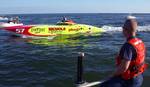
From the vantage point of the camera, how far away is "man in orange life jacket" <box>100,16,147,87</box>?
5.73m

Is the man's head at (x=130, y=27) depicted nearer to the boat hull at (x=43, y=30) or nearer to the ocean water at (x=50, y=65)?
the ocean water at (x=50, y=65)

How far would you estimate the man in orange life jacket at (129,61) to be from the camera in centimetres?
573

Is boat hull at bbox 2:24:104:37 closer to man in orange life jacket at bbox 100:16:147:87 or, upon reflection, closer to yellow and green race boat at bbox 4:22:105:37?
yellow and green race boat at bbox 4:22:105:37

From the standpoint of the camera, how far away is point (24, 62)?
59.2ft

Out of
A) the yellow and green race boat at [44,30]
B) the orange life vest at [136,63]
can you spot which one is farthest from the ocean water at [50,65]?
the orange life vest at [136,63]

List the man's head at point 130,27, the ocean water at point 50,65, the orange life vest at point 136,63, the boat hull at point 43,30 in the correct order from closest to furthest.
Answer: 1. the man's head at point 130,27
2. the orange life vest at point 136,63
3. the ocean water at point 50,65
4. the boat hull at point 43,30

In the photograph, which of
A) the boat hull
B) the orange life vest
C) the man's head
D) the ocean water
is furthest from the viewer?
the boat hull

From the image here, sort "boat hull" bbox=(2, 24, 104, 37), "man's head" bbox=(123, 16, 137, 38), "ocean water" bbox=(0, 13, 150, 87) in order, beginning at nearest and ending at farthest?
"man's head" bbox=(123, 16, 137, 38)
"ocean water" bbox=(0, 13, 150, 87)
"boat hull" bbox=(2, 24, 104, 37)

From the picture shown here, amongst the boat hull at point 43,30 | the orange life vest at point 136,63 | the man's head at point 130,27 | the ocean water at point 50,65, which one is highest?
the man's head at point 130,27

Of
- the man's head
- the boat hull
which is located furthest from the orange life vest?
the boat hull

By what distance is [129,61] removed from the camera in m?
5.73

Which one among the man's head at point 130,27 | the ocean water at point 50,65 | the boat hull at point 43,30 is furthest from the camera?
the boat hull at point 43,30

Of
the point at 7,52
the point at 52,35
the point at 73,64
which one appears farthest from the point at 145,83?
the point at 52,35

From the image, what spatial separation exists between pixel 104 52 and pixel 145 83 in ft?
26.6
